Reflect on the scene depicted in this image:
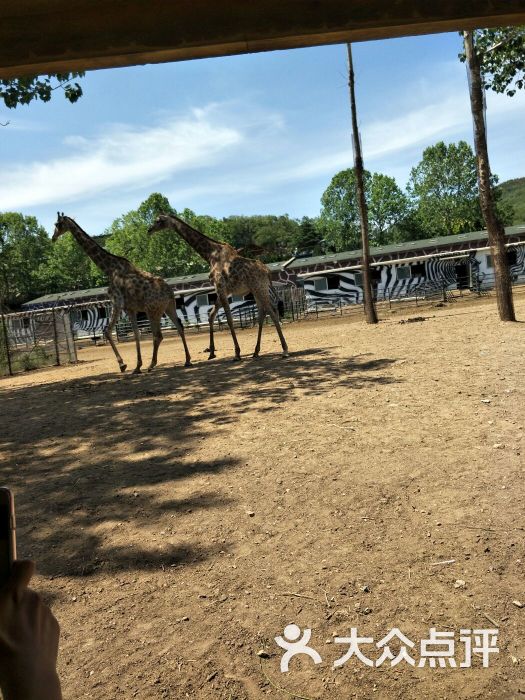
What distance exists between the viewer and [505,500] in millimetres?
3688

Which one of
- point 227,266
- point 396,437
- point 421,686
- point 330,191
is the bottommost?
point 421,686

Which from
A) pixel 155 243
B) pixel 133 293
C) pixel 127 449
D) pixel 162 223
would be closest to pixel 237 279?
pixel 133 293

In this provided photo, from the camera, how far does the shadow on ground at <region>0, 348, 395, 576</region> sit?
12.1ft

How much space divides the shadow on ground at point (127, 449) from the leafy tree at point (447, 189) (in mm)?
54147

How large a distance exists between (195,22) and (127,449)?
411 cm

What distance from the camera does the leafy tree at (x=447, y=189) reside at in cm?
5878

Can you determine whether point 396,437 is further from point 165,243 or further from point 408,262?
point 165,243

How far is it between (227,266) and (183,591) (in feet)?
29.3

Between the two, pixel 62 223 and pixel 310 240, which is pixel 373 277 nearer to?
pixel 62 223

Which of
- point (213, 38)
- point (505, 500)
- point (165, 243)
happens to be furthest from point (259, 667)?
point (165, 243)

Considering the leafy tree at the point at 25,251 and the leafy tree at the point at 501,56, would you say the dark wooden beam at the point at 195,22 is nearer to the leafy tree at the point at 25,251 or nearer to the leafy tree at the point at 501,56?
the leafy tree at the point at 501,56

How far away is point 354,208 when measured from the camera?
62906 millimetres

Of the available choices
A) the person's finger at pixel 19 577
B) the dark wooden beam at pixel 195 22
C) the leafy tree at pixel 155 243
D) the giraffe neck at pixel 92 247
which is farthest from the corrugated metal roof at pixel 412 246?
the person's finger at pixel 19 577

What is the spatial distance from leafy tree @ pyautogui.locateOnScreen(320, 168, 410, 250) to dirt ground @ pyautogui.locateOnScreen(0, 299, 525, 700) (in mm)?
58345
